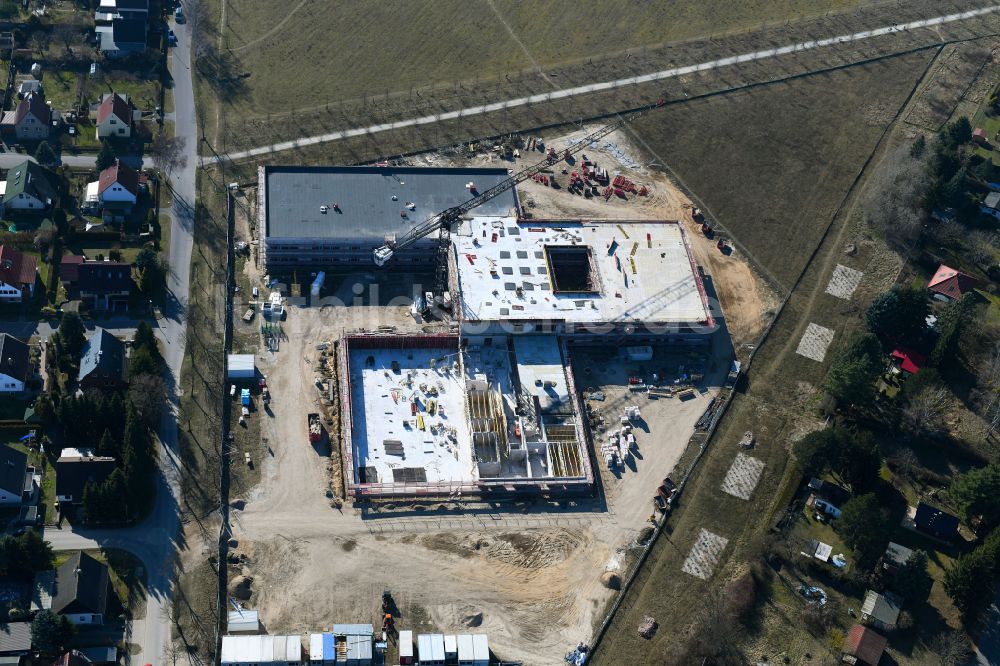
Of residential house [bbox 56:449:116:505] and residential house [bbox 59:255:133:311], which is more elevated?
residential house [bbox 59:255:133:311]

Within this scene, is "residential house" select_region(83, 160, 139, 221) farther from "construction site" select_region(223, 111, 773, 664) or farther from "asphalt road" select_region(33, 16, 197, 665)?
"construction site" select_region(223, 111, 773, 664)

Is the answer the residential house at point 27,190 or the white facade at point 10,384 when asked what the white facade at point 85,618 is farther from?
the residential house at point 27,190

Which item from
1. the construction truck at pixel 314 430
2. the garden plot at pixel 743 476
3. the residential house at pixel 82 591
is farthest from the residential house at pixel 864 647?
the residential house at pixel 82 591

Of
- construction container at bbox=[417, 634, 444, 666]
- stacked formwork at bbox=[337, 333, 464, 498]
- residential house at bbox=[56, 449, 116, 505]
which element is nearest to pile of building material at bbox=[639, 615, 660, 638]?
construction container at bbox=[417, 634, 444, 666]

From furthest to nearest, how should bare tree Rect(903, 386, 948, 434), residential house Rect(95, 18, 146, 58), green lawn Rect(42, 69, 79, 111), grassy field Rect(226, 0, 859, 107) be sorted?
grassy field Rect(226, 0, 859, 107) < residential house Rect(95, 18, 146, 58) < green lawn Rect(42, 69, 79, 111) < bare tree Rect(903, 386, 948, 434)

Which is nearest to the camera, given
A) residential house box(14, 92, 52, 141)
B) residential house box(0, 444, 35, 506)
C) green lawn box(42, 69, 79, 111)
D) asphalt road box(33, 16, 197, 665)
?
asphalt road box(33, 16, 197, 665)

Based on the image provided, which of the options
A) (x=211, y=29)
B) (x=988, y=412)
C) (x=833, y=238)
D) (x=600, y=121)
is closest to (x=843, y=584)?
(x=988, y=412)
